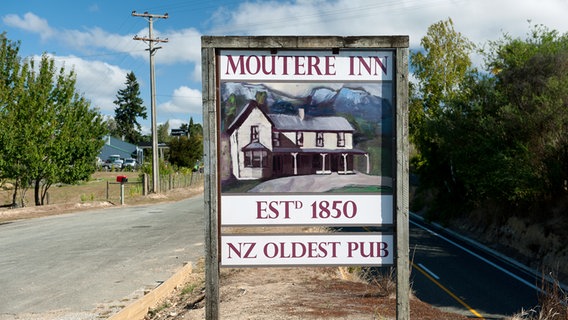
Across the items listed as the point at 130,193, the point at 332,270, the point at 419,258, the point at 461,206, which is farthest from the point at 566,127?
the point at 130,193

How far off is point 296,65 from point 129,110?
11897 cm

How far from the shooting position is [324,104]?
5.08 metres

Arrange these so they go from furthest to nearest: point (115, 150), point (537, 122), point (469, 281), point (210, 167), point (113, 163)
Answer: point (115, 150)
point (113, 163)
point (537, 122)
point (469, 281)
point (210, 167)

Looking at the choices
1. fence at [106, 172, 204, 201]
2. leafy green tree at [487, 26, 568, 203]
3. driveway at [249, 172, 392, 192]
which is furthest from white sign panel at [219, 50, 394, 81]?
fence at [106, 172, 204, 201]

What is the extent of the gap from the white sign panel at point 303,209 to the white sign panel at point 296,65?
119 centimetres

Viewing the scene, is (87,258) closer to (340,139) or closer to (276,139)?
(276,139)

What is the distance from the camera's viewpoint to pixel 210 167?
4.98 m

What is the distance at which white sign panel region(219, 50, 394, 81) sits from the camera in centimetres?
507

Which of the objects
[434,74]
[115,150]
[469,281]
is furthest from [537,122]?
[115,150]

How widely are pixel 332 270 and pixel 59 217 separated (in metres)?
19.6

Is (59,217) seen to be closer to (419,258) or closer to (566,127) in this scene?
(419,258)

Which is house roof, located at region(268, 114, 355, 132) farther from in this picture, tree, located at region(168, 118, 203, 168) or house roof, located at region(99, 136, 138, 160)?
house roof, located at region(99, 136, 138, 160)

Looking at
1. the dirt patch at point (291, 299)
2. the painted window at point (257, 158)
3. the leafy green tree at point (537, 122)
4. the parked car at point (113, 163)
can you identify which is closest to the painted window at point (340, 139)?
the painted window at point (257, 158)

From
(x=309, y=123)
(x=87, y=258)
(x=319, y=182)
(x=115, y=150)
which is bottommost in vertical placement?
(x=87, y=258)
